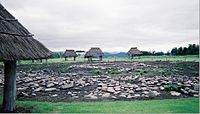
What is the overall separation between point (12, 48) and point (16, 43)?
0.50m

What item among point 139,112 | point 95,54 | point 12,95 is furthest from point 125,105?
point 95,54

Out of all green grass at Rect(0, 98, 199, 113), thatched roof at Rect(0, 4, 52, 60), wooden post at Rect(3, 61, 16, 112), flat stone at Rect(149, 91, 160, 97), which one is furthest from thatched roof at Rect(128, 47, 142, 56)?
wooden post at Rect(3, 61, 16, 112)

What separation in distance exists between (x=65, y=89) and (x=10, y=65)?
17.5 feet

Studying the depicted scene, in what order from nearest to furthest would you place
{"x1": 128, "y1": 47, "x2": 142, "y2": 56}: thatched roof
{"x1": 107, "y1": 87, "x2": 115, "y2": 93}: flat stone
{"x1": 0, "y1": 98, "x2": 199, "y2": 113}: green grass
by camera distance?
{"x1": 0, "y1": 98, "x2": 199, "y2": 113}: green grass, {"x1": 107, "y1": 87, "x2": 115, "y2": 93}: flat stone, {"x1": 128, "y1": 47, "x2": 142, "y2": 56}: thatched roof

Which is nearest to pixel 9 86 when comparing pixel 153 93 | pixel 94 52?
pixel 153 93

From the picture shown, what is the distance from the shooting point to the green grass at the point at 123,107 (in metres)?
9.69

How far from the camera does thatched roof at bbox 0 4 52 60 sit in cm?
858

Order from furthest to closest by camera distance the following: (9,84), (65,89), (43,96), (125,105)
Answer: (65,89)
(43,96)
(125,105)
(9,84)

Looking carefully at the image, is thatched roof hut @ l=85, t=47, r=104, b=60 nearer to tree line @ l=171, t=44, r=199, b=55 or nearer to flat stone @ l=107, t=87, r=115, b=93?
tree line @ l=171, t=44, r=199, b=55

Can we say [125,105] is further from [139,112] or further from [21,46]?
[21,46]

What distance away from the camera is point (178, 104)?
34.7 feet

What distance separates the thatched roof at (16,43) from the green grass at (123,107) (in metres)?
2.09

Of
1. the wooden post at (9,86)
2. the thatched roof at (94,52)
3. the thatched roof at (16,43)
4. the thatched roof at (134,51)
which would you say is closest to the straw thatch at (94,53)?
the thatched roof at (94,52)

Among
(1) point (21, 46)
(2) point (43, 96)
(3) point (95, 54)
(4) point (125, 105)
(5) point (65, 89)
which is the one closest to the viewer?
(1) point (21, 46)
